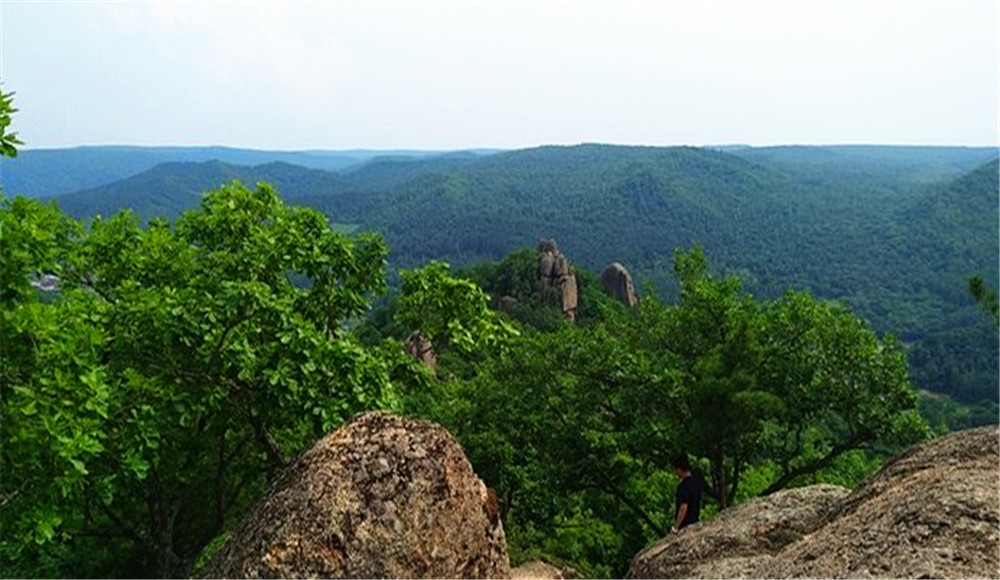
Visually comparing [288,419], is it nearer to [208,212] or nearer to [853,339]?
[208,212]

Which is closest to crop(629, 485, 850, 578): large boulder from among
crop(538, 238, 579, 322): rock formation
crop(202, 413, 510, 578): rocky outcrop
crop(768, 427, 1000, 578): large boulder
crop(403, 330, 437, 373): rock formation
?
crop(768, 427, 1000, 578): large boulder

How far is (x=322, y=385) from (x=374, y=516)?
394 cm

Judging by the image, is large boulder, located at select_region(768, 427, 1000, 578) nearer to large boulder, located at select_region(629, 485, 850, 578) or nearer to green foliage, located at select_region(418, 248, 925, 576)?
large boulder, located at select_region(629, 485, 850, 578)

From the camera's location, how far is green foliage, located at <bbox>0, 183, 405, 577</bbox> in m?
7.48

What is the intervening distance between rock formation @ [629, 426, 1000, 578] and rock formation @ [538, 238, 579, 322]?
6943cm

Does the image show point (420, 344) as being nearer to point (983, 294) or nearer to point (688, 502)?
point (688, 502)

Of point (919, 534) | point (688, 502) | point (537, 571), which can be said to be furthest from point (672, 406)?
point (919, 534)

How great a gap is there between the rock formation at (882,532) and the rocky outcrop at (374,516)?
279 centimetres

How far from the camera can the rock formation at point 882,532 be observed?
20.5ft

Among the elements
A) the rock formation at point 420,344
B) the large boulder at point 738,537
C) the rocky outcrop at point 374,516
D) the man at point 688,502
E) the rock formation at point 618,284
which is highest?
the rocky outcrop at point 374,516

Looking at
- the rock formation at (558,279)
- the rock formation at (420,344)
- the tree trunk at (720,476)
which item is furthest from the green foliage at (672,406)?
the rock formation at (558,279)

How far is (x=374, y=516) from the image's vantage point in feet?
18.7

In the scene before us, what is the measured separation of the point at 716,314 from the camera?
1702 centimetres

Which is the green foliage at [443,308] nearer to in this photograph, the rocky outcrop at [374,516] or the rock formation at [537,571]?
the rock formation at [537,571]
